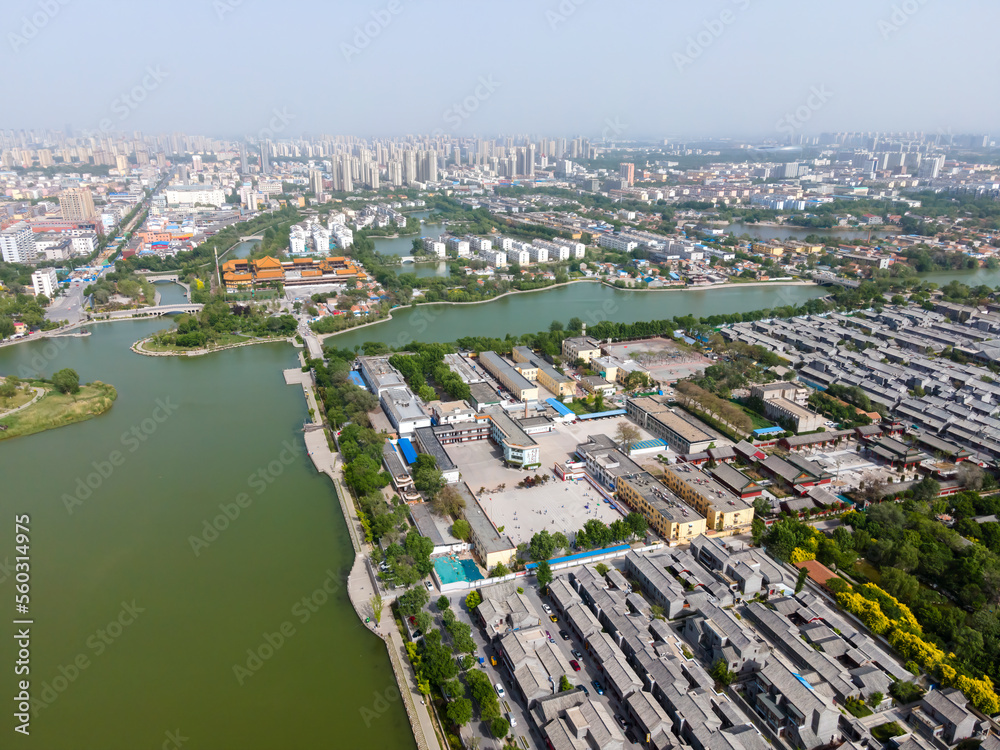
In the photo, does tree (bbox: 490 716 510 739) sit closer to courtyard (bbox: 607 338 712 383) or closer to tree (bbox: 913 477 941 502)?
tree (bbox: 913 477 941 502)

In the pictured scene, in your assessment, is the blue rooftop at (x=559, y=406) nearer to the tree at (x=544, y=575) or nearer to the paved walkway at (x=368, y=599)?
the paved walkway at (x=368, y=599)

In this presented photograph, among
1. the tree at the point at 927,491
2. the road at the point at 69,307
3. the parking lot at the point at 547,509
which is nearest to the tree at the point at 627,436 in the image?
the parking lot at the point at 547,509

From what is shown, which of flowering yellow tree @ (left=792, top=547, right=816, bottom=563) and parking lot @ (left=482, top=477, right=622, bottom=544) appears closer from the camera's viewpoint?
flowering yellow tree @ (left=792, top=547, right=816, bottom=563)
